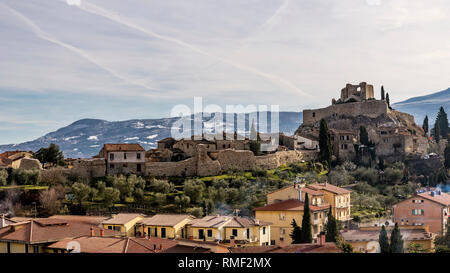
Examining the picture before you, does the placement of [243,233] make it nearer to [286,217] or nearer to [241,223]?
[241,223]

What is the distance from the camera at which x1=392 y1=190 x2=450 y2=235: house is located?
2417 cm

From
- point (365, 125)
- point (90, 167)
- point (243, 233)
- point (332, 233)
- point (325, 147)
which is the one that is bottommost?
point (243, 233)

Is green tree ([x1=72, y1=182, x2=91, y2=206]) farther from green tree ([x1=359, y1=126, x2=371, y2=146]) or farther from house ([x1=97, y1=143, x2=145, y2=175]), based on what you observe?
green tree ([x1=359, y1=126, x2=371, y2=146])

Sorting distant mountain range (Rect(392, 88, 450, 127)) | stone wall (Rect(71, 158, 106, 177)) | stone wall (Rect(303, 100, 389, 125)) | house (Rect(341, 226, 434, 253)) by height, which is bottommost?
house (Rect(341, 226, 434, 253))

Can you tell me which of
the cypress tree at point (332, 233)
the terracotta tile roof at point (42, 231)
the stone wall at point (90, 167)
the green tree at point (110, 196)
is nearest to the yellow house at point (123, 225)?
the terracotta tile roof at point (42, 231)

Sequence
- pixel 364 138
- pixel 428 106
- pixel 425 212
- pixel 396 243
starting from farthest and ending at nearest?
1. pixel 428 106
2. pixel 364 138
3. pixel 425 212
4. pixel 396 243

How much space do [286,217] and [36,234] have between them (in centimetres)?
1023

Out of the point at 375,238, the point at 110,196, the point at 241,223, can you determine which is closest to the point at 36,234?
the point at 241,223

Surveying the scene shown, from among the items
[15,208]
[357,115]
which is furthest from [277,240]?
[357,115]

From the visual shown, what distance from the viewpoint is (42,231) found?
52.2ft

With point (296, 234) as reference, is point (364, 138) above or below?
above

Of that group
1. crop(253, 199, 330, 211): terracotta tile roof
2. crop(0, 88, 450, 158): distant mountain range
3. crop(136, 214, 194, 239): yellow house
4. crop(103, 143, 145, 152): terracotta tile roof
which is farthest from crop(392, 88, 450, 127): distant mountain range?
crop(136, 214, 194, 239): yellow house

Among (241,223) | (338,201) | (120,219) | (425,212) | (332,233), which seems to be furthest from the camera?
(338,201)

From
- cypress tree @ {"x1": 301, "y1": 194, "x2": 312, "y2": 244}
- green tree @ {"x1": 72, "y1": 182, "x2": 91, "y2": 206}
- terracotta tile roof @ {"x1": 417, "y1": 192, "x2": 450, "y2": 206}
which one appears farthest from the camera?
green tree @ {"x1": 72, "y1": 182, "x2": 91, "y2": 206}
